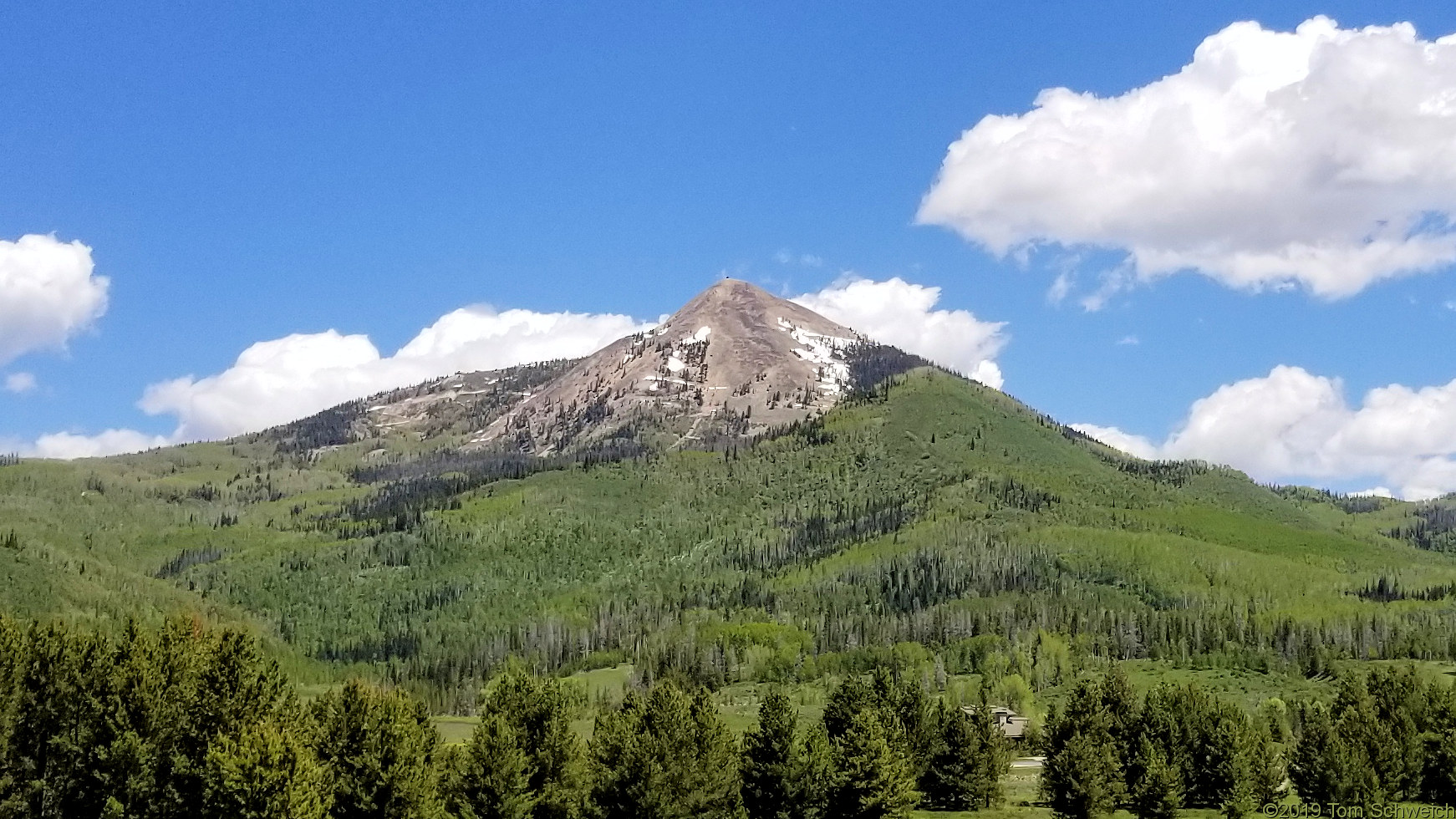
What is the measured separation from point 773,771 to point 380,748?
Result: 37.3 metres

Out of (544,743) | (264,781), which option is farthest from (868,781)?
(264,781)

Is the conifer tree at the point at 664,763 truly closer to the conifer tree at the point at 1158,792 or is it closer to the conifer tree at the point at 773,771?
the conifer tree at the point at 773,771

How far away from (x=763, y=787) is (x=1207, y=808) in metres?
49.3

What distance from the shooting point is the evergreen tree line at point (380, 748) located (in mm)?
84188

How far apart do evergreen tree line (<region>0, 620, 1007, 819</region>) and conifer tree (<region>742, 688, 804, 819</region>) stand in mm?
150

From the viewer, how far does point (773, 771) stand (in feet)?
344

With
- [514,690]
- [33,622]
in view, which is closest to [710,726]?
[514,690]

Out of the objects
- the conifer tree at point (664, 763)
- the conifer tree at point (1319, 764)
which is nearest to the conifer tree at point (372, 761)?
the conifer tree at point (664, 763)

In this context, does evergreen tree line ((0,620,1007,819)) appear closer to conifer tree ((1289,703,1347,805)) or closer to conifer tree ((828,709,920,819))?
conifer tree ((828,709,920,819))

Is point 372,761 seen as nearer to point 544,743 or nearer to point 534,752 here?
point 534,752

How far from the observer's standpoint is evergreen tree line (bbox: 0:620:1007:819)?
84.2 metres

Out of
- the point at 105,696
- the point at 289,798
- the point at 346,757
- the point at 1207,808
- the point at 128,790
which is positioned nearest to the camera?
the point at 289,798

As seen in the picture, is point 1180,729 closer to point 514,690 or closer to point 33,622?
point 514,690

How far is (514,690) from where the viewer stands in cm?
9650
